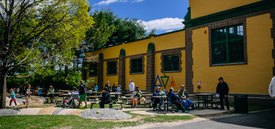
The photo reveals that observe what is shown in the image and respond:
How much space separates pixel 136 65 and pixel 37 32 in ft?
39.1

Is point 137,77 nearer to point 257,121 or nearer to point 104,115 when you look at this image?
point 104,115

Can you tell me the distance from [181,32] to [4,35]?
12468mm

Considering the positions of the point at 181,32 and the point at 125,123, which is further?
the point at 181,32

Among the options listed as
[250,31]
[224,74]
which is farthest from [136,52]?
[250,31]

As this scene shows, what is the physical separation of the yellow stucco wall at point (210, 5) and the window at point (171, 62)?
A: 3.58 m

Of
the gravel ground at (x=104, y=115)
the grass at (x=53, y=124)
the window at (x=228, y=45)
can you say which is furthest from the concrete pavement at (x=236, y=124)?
the window at (x=228, y=45)

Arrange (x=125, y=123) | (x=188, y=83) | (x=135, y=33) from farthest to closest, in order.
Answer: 1. (x=135, y=33)
2. (x=188, y=83)
3. (x=125, y=123)

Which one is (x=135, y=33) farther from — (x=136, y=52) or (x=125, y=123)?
(x=125, y=123)

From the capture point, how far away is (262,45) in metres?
15.3

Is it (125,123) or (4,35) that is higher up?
(4,35)

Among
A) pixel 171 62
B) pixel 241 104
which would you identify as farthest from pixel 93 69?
pixel 241 104

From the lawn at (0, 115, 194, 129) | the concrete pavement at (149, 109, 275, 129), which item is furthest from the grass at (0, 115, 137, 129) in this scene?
the concrete pavement at (149, 109, 275, 129)

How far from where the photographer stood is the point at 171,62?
2189 cm

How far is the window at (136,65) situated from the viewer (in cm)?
2509
